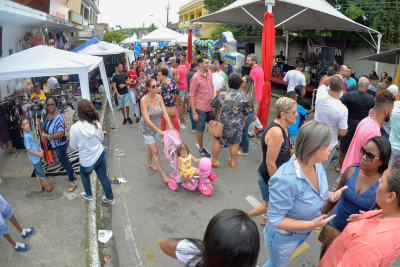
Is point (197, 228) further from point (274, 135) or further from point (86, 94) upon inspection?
point (86, 94)

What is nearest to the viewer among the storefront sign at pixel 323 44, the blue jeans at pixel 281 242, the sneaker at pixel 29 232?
the blue jeans at pixel 281 242

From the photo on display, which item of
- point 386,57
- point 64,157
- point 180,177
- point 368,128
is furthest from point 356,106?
point 64,157

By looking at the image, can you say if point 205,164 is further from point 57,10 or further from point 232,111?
point 57,10

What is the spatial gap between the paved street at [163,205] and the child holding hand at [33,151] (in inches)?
48.4

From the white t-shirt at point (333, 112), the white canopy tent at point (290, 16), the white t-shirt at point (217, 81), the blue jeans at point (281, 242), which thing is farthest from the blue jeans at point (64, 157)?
the white canopy tent at point (290, 16)

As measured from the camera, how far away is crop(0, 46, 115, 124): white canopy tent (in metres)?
5.68

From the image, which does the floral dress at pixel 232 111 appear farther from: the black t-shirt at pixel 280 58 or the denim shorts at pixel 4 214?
the black t-shirt at pixel 280 58

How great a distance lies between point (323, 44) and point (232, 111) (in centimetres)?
1010

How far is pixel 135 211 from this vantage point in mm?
4566

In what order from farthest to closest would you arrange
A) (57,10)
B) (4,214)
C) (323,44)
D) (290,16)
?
(323,44) < (290,16) < (57,10) < (4,214)

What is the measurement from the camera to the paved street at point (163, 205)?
367 cm

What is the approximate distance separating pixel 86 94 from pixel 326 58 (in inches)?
397

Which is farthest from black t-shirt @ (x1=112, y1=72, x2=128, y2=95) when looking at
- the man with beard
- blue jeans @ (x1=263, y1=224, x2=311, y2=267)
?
blue jeans @ (x1=263, y1=224, x2=311, y2=267)

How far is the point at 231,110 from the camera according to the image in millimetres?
5352
